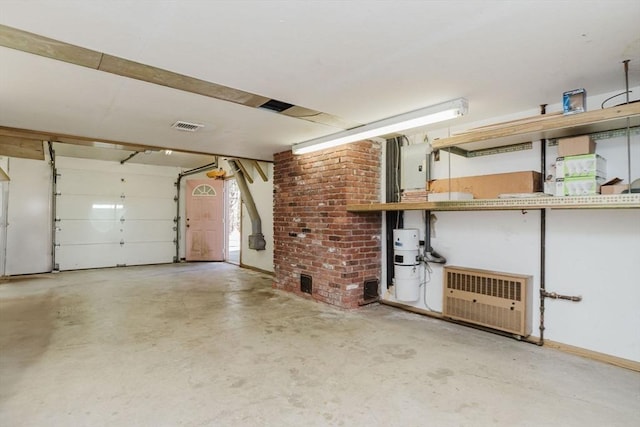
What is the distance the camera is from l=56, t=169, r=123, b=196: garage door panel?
734 cm

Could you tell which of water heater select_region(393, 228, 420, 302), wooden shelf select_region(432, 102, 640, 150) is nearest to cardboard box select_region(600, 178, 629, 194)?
wooden shelf select_region(432, 102, 640, 150)

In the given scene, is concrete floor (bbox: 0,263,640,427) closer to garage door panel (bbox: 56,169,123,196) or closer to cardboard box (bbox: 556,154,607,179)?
cardboard box (bbox: 556,154,607,179)

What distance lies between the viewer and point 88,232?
7.62 metres

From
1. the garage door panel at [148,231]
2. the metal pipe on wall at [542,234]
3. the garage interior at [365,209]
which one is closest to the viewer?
the garage interior at [365,209]

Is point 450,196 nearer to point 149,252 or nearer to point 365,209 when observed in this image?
point 365,209

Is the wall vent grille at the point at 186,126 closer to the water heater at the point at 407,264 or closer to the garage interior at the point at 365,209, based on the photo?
the garage interior at the point at 365,209

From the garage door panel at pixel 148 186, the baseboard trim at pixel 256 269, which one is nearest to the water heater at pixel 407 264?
the baseboard trim at pixel 256 269

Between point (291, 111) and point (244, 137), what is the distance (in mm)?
1286

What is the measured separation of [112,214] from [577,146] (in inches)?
344

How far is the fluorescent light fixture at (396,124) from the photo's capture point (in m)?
2.94

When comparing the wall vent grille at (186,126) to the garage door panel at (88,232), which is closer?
the wall vent grille at (186,126)

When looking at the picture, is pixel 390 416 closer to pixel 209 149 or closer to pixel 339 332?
pixel 339 332

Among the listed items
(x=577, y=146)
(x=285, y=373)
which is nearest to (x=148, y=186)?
(x=285, y=373)

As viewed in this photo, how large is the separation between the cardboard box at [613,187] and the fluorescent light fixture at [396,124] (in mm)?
1172
